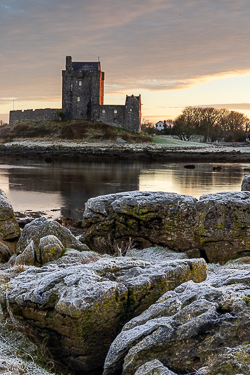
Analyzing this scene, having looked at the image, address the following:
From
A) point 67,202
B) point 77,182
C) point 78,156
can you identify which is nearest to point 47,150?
point 78,156

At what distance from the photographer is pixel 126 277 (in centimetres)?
618

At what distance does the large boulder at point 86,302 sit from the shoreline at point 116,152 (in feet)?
190

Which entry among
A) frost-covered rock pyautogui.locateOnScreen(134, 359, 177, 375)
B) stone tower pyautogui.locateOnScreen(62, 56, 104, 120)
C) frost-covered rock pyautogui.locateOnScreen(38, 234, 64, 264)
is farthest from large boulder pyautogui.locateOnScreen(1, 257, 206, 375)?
stone tower pyautogui.locateOnScreen(62, 56, 104, 120)

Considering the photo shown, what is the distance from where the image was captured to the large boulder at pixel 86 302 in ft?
17.5

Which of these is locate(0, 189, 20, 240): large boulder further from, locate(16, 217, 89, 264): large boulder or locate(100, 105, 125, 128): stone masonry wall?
locate(100, 105, 125, 128): stone masonry wall

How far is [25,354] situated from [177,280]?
7.59 ft

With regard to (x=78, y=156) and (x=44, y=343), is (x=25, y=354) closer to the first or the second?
(x=44, y=343)

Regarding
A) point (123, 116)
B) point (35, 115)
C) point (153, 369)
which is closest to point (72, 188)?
point (153, 369)

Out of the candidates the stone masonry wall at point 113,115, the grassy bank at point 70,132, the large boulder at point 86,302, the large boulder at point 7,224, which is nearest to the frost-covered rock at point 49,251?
the large boulder at point 86,302

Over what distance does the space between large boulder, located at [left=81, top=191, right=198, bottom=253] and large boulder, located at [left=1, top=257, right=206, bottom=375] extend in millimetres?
4266

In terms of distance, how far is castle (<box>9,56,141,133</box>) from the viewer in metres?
90.6

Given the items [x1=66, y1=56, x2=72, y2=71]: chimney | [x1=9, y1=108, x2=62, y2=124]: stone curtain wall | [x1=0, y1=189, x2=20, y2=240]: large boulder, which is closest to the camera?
[x1=0, y1=189, x2=20, y2=240]: large boulder

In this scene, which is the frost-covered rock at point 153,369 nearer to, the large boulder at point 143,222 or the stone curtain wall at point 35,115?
the large boulder at point 143,222

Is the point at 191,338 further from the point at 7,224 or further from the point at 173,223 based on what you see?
the point at 7,224
